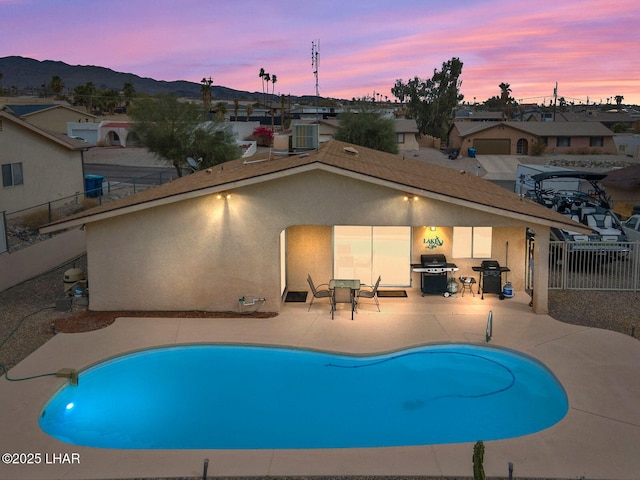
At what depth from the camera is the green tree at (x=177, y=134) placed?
39.2 meters

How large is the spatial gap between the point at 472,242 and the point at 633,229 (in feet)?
28.3

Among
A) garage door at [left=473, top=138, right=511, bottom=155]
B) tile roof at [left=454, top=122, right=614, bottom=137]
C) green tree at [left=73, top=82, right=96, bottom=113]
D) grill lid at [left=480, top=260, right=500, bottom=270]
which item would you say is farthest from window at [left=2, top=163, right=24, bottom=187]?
green tree at [left=73, top=82, right=96, bottom=113]

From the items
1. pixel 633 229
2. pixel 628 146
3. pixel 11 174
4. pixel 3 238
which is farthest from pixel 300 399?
pixel 628 146

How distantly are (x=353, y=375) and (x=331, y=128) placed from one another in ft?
190

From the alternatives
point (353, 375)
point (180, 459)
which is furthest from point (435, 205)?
point (180, 459)

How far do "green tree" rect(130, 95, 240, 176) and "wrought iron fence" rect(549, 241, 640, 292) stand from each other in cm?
2434

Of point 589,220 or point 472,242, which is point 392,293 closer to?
point 472,242

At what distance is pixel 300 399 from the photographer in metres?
12.3

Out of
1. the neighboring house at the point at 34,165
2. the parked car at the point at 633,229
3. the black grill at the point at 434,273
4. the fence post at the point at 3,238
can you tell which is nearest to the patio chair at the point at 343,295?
the black grill at the point at 434,273

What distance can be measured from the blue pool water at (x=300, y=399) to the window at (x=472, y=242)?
4.93m

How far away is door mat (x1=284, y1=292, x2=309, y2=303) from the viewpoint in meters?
17.9

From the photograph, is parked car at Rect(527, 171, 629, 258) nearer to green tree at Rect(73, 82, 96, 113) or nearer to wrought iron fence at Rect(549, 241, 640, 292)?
wrought iron fence at Rect(549, 241, 640, 292)

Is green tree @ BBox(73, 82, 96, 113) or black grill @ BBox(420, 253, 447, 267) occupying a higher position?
green tree @ BBox(73, 82, 96, 113)

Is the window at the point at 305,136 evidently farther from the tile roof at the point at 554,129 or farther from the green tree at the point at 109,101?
the green tree at the point at 109,101
